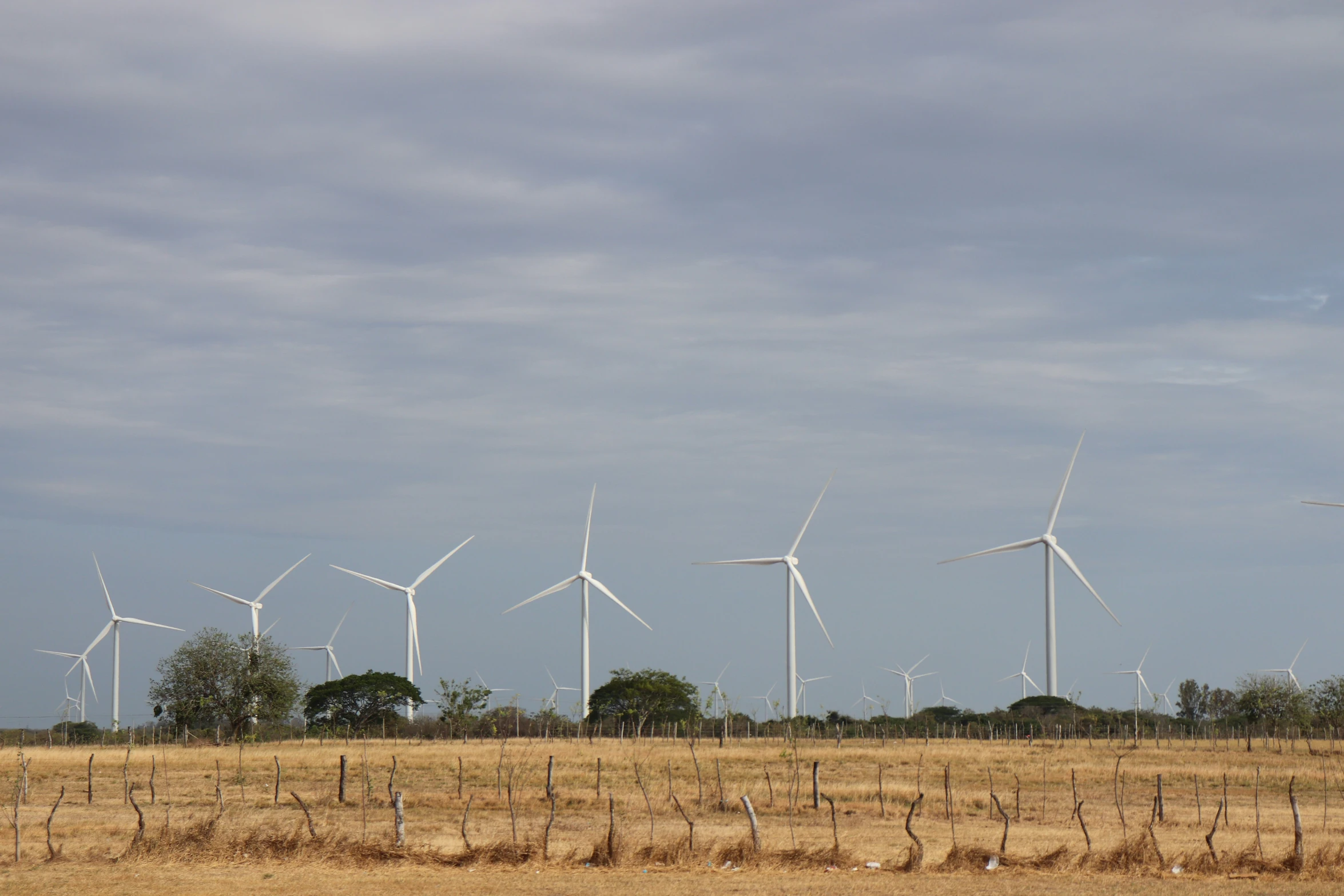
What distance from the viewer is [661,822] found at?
3859 centimetres

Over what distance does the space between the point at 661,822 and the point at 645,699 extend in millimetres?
66591

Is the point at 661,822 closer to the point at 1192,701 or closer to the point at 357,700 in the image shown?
the point at 357,700

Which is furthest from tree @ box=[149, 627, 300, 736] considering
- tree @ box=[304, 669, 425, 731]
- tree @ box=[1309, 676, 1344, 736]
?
tree @ box=[1309, 676, 1344, 736]

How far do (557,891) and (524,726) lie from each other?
7822cm

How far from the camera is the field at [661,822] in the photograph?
27.9 metres

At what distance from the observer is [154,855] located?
29703 millimetres

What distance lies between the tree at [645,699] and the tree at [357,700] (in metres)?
16.8

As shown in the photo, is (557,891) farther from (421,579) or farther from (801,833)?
(421,579)

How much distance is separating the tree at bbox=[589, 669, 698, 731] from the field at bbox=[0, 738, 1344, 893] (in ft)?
106

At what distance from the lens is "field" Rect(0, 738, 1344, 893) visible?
2791cm

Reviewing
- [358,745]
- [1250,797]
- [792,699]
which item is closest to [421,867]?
[1250,797]

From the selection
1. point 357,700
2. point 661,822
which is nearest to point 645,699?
point 357,700

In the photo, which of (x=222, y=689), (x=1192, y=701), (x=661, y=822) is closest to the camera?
(x=661, y=822)

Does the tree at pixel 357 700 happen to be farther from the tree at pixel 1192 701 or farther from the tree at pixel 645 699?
the tree at pixel 1192 701
